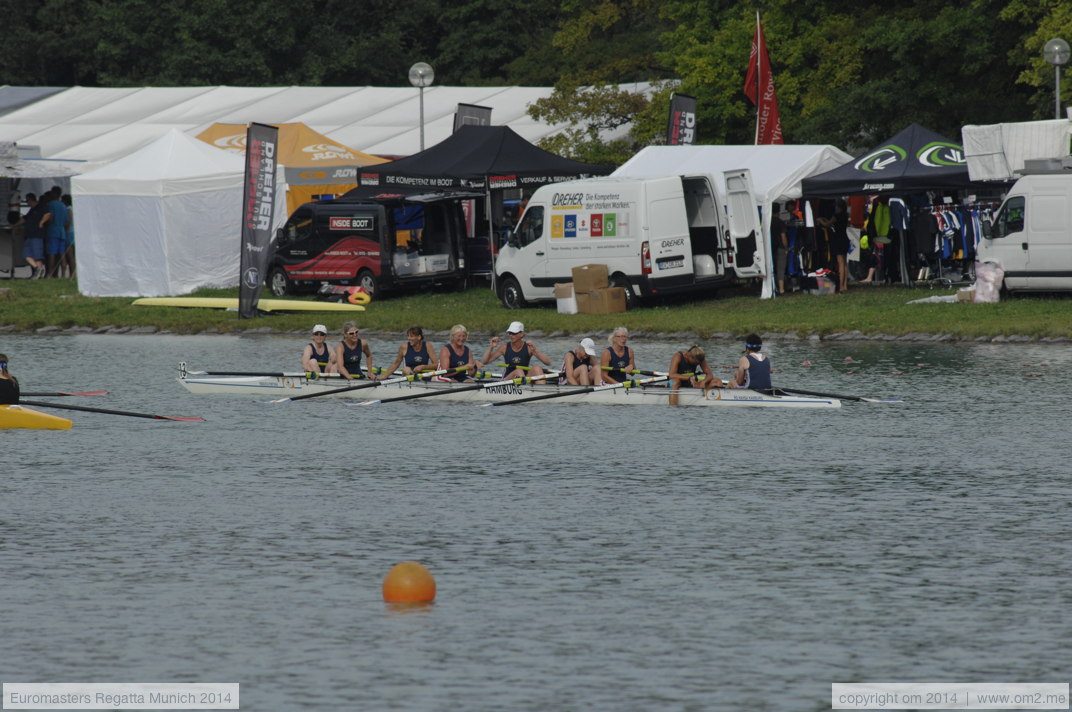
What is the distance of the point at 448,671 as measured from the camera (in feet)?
39.8

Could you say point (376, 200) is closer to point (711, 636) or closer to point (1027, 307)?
point (1027, 307)

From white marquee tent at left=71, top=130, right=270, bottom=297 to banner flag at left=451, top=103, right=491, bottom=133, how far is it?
5.78m

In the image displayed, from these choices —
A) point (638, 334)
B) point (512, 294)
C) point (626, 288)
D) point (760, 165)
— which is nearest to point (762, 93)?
point (760, 165)

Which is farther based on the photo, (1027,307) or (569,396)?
(1027,307)

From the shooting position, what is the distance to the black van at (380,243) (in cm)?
3753

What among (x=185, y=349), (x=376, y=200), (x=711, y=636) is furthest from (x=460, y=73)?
(x=711, y=636)

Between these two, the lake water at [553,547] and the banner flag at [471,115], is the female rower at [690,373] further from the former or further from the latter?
the banner flag at [471,115]

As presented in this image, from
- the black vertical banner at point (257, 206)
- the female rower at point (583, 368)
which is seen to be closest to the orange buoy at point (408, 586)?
the female rower at point (583, 368)

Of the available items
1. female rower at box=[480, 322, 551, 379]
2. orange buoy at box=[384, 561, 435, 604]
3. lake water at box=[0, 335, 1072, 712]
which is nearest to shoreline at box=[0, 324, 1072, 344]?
lake water at box=[0, 335, 1072, 712]

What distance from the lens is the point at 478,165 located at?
37.1 metres

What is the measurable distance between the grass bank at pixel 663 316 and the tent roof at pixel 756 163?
2531mm

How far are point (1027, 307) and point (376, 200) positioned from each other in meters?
14.9

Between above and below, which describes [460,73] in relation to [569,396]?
above

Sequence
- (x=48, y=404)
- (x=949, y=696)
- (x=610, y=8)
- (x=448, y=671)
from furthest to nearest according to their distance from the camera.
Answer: (x=610, y=8)
(x=48, y=404)
(x=448, y=671)
(x=949, y=696)
